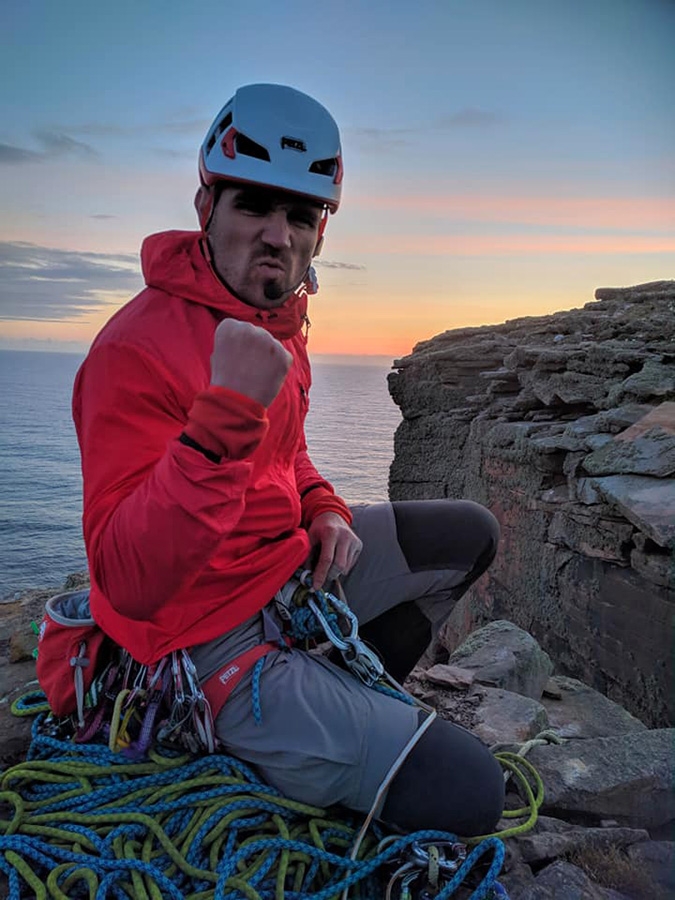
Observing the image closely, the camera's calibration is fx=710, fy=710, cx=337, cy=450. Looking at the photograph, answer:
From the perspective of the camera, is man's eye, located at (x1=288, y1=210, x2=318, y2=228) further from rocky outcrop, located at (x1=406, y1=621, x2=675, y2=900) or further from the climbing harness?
rocky outcrop, located at (x1=406, y1=621, x2=675, y2=900)

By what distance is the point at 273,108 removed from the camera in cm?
245

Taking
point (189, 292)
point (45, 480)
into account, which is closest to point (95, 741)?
point (189, 292)

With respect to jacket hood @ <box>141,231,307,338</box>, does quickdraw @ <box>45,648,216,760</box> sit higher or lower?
lower

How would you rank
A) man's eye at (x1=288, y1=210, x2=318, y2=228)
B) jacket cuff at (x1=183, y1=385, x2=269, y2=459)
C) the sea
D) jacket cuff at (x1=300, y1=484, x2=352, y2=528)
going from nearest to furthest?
jacket cuff at (x1=183, y1=385, x2=269, y2=459) < man's eye at (x1=288, y1=210, x2=318, y2=228) < jacket cuff at (x1=300, y1=484, x2=352, y2=528) < the sea

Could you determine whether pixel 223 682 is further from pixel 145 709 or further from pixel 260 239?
pixel 260 239

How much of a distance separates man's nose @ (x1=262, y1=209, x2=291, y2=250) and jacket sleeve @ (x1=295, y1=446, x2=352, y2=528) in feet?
3.76

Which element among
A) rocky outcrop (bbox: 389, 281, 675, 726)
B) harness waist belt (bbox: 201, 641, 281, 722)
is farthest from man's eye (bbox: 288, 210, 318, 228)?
rocky outcrop (bbox: 389, 281, 675, 726)

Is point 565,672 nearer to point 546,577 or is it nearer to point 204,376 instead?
point 546,577

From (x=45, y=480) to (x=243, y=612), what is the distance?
43311mm

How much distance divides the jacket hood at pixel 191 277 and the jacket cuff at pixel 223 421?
71 cm

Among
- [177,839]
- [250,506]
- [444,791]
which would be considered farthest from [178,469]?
[444,791]

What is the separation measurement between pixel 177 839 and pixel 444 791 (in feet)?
2.95

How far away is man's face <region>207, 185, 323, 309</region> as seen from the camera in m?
2.44

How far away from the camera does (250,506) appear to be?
8.30 feet
